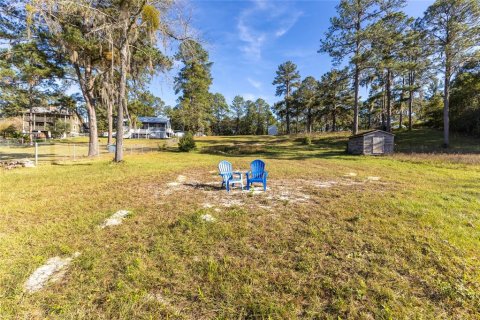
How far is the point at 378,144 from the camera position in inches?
687

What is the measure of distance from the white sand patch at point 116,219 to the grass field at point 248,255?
0.13m

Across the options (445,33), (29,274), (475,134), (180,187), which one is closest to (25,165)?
(180,187)

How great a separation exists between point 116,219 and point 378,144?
19514 mm

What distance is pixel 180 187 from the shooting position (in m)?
6.93

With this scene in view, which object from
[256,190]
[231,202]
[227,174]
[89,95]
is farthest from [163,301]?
[89,95]

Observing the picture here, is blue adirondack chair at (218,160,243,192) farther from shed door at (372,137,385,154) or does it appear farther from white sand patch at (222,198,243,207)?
shed door at (372,137,385,154)

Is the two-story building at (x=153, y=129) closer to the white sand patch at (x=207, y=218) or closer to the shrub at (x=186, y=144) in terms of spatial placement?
the shrub at (x=186, y=144)

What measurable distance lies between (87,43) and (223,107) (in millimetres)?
51611

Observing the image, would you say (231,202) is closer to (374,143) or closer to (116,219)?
(116,219)

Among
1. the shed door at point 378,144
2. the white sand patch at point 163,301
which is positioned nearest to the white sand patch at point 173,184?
the white sand patch at point 163,301

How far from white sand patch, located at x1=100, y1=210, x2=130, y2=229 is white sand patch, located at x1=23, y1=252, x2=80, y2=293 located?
1032 mm

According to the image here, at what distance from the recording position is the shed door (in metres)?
17.3

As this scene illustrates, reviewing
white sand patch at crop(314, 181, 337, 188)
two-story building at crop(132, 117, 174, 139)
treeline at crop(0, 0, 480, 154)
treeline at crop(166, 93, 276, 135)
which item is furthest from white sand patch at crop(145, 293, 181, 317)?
treeline at crop(166, 93, 276, 135)

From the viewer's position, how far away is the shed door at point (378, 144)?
682 inches
